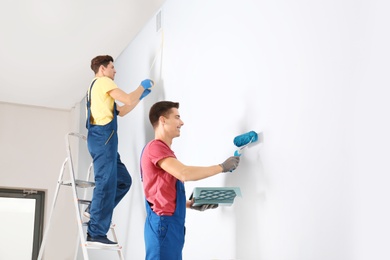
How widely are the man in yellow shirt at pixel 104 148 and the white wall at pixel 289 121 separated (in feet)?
1.31

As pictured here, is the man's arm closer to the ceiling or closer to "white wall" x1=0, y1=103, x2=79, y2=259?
the ceiling

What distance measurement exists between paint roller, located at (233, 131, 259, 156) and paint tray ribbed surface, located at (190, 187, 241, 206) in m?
0.21

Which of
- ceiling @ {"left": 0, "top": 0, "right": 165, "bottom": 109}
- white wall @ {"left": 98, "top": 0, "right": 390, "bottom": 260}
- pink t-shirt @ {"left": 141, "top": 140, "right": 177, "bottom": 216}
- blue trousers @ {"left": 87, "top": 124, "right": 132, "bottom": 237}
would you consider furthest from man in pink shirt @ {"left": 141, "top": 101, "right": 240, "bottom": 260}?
ceiling @ {"left": 0, "top": 0, "right": 165, "bottom": 109}

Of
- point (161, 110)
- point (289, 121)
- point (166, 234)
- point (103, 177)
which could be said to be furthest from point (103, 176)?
point (289, 121)

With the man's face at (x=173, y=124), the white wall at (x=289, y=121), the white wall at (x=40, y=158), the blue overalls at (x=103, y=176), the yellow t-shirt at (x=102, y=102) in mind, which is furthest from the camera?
the white wall at (x=40, y=158)

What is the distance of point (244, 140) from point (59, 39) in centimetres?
262

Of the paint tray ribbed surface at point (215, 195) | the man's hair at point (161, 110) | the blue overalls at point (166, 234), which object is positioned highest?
the man's hair at point (161, 110)

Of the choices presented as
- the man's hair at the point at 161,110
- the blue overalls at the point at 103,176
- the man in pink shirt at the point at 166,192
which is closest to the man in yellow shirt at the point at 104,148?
the blue overalls at the point at 103,176

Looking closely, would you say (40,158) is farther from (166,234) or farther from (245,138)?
(245,138)

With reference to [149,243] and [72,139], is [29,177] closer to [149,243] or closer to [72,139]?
[72,139]

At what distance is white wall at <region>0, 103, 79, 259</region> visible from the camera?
612 centimetres

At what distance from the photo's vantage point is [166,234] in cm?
286

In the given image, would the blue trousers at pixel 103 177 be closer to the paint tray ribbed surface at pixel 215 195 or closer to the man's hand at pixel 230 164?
the paint tray ribbed surface at pixel 215 195

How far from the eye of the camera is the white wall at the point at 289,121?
2.19 metres
